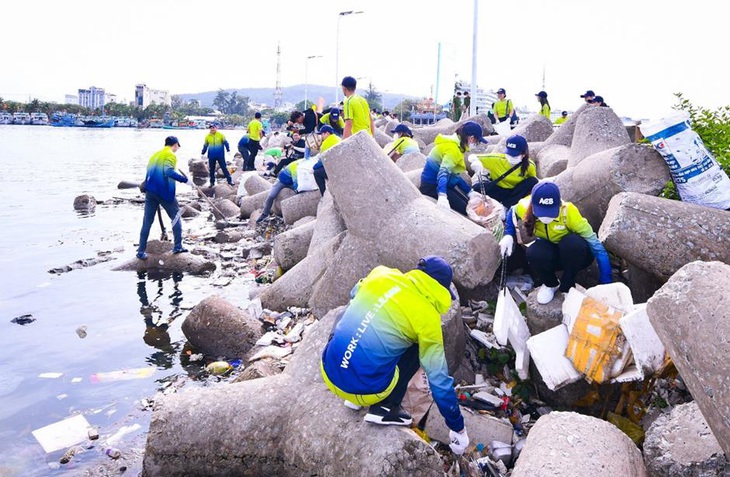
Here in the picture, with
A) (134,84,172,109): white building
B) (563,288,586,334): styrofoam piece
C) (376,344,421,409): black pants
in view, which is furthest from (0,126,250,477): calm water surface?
(134,84,172,109): white building

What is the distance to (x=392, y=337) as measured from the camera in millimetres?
3326

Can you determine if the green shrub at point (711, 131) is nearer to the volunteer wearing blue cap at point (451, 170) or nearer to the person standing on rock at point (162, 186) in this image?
the volunteer wearing blue cap at point (451, 170)

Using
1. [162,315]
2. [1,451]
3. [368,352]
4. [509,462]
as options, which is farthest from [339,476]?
[162,315]

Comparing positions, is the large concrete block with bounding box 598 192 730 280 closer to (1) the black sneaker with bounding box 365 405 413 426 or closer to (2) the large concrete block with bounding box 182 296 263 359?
(1) the black sneaker with bounding box 365 405 413 426

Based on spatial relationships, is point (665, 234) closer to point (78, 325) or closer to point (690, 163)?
point (690, 163)

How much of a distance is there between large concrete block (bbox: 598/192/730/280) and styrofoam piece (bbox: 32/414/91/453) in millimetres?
4303

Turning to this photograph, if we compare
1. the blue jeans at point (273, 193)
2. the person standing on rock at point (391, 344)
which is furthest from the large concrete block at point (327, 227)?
the blue jeans at point (273, 193)

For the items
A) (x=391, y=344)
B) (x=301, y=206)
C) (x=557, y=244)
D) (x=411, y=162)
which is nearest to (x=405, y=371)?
(x=391, y=344)

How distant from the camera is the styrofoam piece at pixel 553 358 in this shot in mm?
3834

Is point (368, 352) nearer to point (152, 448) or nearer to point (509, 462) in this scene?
point (509, 462)

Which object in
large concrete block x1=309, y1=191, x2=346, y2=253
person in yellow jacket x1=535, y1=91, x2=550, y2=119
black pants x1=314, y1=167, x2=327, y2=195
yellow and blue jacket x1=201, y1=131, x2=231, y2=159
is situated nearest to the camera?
large concrete block x1=309, y1=191, x2=346, y2=253

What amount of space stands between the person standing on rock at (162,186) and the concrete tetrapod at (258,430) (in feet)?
17.7

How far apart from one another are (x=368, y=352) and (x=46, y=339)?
4555 millimetres

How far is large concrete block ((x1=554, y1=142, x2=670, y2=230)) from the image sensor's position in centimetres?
491
